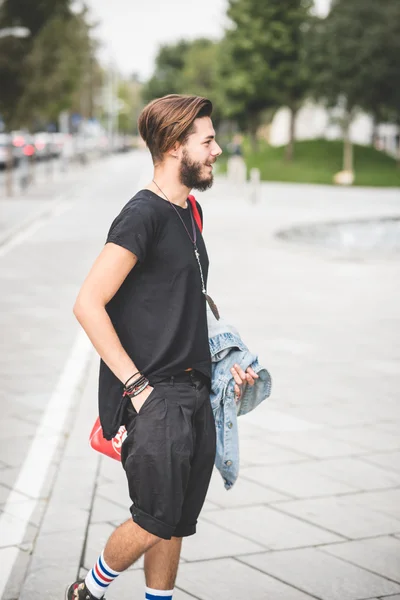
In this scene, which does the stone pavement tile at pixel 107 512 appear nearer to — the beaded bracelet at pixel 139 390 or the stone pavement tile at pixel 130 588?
the stone pavement tile at pixel 130 588

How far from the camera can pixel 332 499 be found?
15.3ft

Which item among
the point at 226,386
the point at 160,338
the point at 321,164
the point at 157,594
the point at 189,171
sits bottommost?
the point at 321,164

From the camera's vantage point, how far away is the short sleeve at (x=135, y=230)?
2.74m

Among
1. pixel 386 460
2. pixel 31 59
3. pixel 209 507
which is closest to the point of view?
pixel 209 507

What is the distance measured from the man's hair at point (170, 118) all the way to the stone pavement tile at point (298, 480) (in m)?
2.36

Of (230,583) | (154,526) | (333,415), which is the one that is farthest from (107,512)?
(333,415)

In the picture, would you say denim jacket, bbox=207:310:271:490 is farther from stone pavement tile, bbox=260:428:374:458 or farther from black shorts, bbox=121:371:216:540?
stone pavement tile, bbox=260:428:374:458

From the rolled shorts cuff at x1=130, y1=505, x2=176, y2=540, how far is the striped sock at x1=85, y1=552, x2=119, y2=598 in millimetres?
256

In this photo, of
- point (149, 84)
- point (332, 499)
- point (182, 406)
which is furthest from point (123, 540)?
point (149, 84)

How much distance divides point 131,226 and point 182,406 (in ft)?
1.83

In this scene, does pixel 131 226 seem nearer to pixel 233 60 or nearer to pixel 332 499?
pixel 332 499

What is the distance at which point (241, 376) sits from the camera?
3016 mm

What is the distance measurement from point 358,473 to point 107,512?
4.60ft

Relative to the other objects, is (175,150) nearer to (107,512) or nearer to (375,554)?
(375,554)
